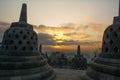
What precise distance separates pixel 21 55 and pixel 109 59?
8.50 metres

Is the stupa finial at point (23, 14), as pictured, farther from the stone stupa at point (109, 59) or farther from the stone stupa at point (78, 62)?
the stone stupa at point (78, 62)

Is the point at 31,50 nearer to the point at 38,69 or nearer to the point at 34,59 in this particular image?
the point at 34,59

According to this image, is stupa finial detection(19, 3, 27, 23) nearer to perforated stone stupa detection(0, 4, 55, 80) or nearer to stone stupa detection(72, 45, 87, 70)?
perforated stone stupa detection(0, 4, 55, 80)

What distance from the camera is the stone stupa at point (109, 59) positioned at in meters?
12.6

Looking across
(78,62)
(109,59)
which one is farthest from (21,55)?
(78,62)

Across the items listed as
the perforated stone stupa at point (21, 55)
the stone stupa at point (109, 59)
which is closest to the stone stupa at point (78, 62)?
the perforated stone stupa at point (21, 55)

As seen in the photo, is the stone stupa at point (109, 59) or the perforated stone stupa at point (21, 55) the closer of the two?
the stone stupa at point (109, 59)

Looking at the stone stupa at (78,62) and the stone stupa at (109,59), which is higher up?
the stone stupa at (109,59)

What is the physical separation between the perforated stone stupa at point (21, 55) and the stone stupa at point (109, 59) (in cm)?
498

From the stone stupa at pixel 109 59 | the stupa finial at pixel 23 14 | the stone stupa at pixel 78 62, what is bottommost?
the stone stupa at pixel 78 62

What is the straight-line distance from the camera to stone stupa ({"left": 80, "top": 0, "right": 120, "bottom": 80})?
41.3ft

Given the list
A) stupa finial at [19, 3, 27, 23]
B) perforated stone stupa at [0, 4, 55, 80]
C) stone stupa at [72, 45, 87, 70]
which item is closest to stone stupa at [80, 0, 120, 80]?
perforated stone stupa at [0, 4, 55, 80]

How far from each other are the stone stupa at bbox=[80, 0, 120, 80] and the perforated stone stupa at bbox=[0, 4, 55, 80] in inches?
196

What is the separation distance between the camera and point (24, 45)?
17.0 meters
